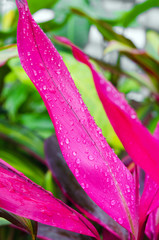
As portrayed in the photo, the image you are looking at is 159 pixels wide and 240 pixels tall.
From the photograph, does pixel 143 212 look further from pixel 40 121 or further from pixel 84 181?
pixel 40 121

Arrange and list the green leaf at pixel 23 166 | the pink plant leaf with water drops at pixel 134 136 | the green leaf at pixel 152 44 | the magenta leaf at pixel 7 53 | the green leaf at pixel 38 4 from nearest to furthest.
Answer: the pink plant leaf with water drops at pixel 134 136 < the magenta leaf at pixel 7 53 < the green leaf at pixel 23 166 < the green leaf at pixel 38 4 < the green leaf at pixel 152 44

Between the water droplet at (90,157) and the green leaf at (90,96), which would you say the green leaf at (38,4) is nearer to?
the green leaf at (90,96)

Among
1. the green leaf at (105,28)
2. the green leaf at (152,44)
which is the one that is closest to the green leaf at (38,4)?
the green leaf at (105,28)

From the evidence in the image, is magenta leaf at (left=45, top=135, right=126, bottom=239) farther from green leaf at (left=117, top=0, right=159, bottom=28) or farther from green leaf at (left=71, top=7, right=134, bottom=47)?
green leaf at (left=117, top=0, right=159, bottom=28)

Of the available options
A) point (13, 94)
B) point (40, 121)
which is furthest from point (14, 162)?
point (13, 94)

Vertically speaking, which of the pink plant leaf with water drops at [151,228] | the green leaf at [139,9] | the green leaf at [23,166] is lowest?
the green leaf at [23,166]

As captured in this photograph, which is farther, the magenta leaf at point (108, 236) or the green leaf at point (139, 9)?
the green leaf at point (139, 9)
